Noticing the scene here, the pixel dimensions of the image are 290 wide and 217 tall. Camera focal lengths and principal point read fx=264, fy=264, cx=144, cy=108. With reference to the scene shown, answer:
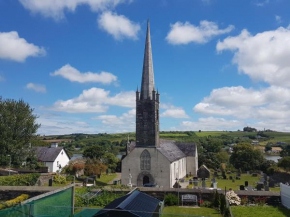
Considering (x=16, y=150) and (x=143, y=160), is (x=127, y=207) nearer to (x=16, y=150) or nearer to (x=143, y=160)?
(x=143, y=160)

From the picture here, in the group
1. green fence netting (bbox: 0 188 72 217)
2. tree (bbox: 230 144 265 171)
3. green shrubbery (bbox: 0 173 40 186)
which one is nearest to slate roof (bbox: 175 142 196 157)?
tree (bbox: 230 144 265 171)

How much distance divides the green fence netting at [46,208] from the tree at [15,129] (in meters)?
25.3

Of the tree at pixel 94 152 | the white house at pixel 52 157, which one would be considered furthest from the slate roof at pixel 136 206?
the tree at pixel 94 152

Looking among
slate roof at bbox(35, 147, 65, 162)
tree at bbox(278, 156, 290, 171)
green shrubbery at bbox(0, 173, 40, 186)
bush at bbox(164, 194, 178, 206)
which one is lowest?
bush at bbox(164, 194, 178, 206)

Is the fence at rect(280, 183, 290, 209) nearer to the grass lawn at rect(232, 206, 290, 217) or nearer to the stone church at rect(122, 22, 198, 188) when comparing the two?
the grass lawn at rect(232, 206, 290, 217)

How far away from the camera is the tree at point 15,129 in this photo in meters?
34.6

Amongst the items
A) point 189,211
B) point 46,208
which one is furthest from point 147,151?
point 46,208

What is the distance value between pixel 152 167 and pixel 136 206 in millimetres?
23737

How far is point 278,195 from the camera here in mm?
17547

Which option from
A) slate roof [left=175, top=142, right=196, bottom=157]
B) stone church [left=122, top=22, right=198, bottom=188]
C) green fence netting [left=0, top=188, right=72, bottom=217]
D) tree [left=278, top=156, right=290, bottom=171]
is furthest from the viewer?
slate roof [left=175, top=142, right=196, bottom=157]

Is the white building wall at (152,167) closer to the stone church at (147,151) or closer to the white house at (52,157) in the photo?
the stone church at (147,151)

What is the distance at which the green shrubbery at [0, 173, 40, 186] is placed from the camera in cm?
2446

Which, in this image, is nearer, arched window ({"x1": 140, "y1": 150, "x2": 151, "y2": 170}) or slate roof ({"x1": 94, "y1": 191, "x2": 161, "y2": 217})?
slate roof ({"x1": 94, "y1": 191, "x2": 161, "y2": 217})

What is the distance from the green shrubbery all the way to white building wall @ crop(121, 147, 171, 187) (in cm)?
1132
